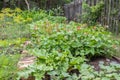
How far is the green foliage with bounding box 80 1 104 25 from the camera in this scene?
7470 mm

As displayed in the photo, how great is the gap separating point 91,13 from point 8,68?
493cm

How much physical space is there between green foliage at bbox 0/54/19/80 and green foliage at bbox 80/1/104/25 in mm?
4276

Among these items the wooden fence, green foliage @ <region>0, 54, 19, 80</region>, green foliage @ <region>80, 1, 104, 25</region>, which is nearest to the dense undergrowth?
green foliage @ <region>0, 54, 19, 80</region>

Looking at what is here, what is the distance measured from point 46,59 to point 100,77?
692 millimetres

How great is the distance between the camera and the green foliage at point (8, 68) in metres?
3.08

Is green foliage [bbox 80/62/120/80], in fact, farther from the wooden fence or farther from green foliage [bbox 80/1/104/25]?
green foliage [bbox 80/1/104/25]

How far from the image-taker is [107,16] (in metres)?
7.23

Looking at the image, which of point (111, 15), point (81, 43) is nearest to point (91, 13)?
point (111, 15)

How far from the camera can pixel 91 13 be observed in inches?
308

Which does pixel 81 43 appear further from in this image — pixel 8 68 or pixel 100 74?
pixel 8 68

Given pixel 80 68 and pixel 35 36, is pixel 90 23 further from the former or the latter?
pixel 80 68

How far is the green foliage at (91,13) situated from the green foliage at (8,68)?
4.28 metres

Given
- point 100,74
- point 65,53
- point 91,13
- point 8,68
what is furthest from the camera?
point 91,13

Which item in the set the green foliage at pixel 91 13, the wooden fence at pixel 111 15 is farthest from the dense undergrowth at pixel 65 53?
the green foliage at pixel 91 13
